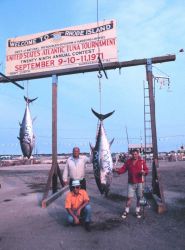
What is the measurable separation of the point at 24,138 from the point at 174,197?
4910 millimetres

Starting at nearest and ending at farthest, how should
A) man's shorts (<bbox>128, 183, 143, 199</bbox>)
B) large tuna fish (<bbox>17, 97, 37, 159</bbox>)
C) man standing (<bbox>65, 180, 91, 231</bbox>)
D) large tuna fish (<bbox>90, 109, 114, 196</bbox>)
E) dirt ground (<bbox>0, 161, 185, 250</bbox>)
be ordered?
1. dirt ground (<bbox>0, 161, 185, 250</bbox>)
2. man standing (<bbox>65, 180, 91, 231</bbox>)
3. large tuna fish (<bbox>90, 109, 114, 196</bbox>)
4. man's shorts (<bbox>128, 183, 143, 199</bbox>)
5. large tuna fish (<bbox>17, 97, 37, 159</bbox>)

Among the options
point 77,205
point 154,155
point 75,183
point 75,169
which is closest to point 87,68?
point 154,155

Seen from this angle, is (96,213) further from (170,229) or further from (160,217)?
(170,229)

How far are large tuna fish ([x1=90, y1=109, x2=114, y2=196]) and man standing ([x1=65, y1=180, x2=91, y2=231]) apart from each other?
15.3 inches

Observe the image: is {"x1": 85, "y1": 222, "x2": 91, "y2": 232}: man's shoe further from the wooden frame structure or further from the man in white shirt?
the wooden frame structure

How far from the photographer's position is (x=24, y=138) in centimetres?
787

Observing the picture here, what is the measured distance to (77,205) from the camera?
21.9ft

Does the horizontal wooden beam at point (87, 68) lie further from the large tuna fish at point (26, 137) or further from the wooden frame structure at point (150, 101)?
the large tuna fish at point (26, 137)

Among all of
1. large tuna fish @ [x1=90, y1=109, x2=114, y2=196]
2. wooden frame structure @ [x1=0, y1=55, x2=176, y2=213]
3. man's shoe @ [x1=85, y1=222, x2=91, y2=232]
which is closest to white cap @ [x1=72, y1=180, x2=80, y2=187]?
large tuna fish @ [x1=90, y1=109, x2=114, y2=196]

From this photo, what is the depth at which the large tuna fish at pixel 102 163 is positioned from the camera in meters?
6.63

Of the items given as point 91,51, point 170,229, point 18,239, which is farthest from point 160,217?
point 91,51

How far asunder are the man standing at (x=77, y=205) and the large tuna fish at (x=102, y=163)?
1.28 ft

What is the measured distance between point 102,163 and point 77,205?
940mm

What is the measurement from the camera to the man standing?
21.1 ft
